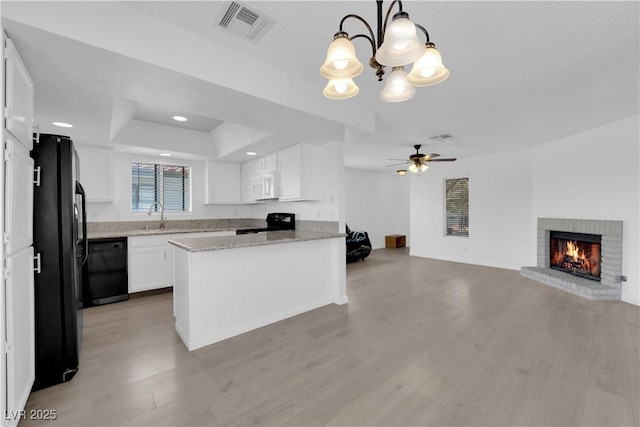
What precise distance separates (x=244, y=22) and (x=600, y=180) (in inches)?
206

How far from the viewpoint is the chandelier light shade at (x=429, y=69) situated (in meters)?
1.40

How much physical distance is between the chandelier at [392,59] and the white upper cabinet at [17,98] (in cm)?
165

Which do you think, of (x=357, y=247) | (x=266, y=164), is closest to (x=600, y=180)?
(x=357, y=247)

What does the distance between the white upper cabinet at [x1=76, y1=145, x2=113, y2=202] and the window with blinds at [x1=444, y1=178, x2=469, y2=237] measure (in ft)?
22.3

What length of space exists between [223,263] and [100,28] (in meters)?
1.97

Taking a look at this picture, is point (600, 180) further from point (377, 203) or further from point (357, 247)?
point (377, 203)

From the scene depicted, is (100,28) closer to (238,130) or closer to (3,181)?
(3,181)

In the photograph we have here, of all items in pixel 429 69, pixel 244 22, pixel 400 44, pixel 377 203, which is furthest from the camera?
pixel 377 203

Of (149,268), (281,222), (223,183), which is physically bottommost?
(149,268)

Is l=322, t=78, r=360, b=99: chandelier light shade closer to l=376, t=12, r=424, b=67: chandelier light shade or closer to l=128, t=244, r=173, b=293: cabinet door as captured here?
l=376, t=12, r=424, b=67: chandelier light shade

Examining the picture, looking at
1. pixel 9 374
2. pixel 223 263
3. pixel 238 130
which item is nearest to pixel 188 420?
pixel 9 374

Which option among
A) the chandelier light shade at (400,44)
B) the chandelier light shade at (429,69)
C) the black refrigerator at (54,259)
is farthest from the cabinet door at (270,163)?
the chandelier light shade at (400,44)

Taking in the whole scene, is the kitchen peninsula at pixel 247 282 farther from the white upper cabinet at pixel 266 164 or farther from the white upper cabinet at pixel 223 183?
the white upper cabinet at pixel 223 183

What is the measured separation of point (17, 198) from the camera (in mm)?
1537
